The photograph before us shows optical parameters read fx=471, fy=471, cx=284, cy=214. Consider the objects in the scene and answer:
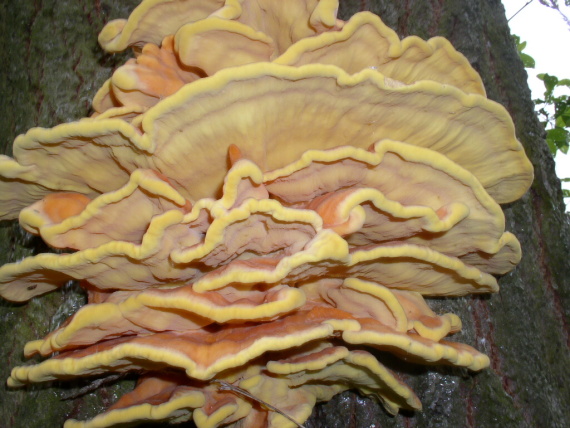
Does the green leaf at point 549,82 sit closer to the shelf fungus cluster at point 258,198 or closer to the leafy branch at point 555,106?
the leafy branch at point 555,106

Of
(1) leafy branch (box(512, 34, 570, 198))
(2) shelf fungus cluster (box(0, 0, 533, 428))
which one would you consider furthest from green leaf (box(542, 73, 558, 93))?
(2) shelf fungus cluster (box(0, 0, 533, 428))

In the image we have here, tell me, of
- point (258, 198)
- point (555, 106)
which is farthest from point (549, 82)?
point (258, 198)

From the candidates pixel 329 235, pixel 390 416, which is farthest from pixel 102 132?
pixel 390 416

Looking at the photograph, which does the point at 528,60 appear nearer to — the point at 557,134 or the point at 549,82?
the point at 549,82

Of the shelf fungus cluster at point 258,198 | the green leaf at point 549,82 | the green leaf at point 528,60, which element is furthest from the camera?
the green leaf at point 528,60

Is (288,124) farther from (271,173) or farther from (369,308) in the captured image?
(369,308)

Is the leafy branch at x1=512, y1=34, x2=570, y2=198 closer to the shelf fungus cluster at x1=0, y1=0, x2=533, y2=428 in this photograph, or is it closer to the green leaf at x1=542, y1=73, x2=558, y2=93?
the green leaf at x1=542, y1=73, x2=558, y2=93

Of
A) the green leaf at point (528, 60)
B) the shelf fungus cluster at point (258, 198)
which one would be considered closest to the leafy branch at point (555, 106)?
the green leaf at point (528, 60)

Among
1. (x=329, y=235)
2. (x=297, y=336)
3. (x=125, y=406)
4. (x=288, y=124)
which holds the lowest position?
(x=125, y=406)
